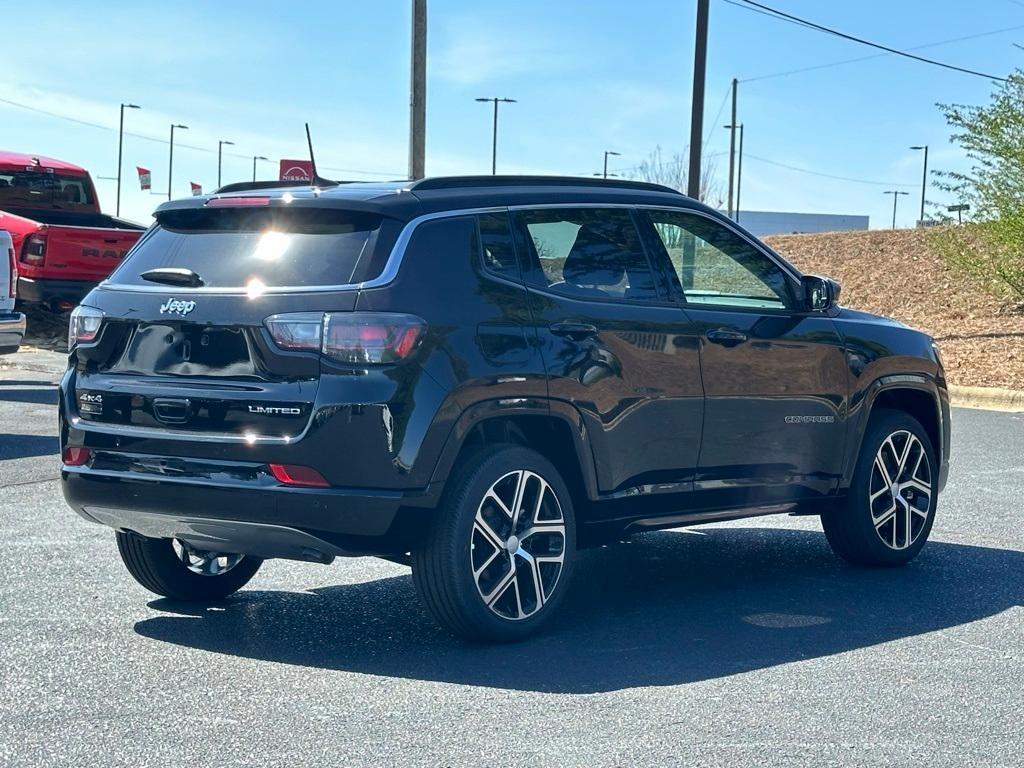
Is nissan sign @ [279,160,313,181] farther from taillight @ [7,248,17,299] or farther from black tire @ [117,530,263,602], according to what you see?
black tire @ [117,530,263,602]

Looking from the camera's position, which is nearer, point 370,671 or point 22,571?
point 370,671

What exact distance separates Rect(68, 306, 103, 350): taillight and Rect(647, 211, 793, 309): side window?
2.59 m

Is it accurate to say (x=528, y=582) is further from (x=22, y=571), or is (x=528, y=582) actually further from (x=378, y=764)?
(x=22, y=571)

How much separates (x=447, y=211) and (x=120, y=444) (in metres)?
1.59

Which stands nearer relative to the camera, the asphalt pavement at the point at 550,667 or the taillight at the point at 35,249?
the asphalt pavement at the point at 550,667

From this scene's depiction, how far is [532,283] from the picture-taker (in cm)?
629

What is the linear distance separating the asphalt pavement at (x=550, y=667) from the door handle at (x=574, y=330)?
123cm

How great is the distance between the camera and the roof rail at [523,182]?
6273 millimetres

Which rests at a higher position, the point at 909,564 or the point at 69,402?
the point at 69,402

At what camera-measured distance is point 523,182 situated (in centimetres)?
668

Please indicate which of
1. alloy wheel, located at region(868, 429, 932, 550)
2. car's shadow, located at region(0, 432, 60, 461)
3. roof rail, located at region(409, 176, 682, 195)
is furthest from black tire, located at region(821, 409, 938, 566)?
car's shadow, located at region(0, 432, 60, 461)

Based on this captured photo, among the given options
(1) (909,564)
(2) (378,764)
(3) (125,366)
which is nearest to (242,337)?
(3) (125,366)

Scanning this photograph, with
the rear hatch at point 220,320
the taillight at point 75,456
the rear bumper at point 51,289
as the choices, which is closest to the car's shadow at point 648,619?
the taillight at point 75,456

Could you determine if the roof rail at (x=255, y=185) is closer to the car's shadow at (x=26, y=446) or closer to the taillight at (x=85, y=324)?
the taillight at (x=85, y=324)
